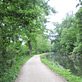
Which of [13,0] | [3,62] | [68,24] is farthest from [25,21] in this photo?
[68,24]

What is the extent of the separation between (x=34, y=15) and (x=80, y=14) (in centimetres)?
1521

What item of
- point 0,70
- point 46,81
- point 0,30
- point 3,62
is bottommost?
point 46,81

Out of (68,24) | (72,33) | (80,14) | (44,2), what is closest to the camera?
(44,2)

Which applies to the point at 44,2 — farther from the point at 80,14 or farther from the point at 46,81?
the point at 80,14

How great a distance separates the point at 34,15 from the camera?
4.40 metres

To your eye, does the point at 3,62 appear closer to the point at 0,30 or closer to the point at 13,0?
the point at 0,30

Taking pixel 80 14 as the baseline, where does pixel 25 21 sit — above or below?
below

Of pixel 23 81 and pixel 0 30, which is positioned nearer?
pixel 0 30

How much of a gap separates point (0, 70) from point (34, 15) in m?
4.00

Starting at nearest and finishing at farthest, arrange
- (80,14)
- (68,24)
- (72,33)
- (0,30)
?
1. (0,30)
2. (80,14)
3. (72,33)
4. (68,24)

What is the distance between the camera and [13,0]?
4.02m

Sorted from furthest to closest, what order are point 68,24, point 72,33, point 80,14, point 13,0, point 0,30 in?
point 68,24
point 72,33
point 80,14
point 0,30
point 13,0

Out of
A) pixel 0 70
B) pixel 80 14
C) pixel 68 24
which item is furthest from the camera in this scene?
pixel 68 24

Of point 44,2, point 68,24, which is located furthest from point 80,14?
point 68,24
